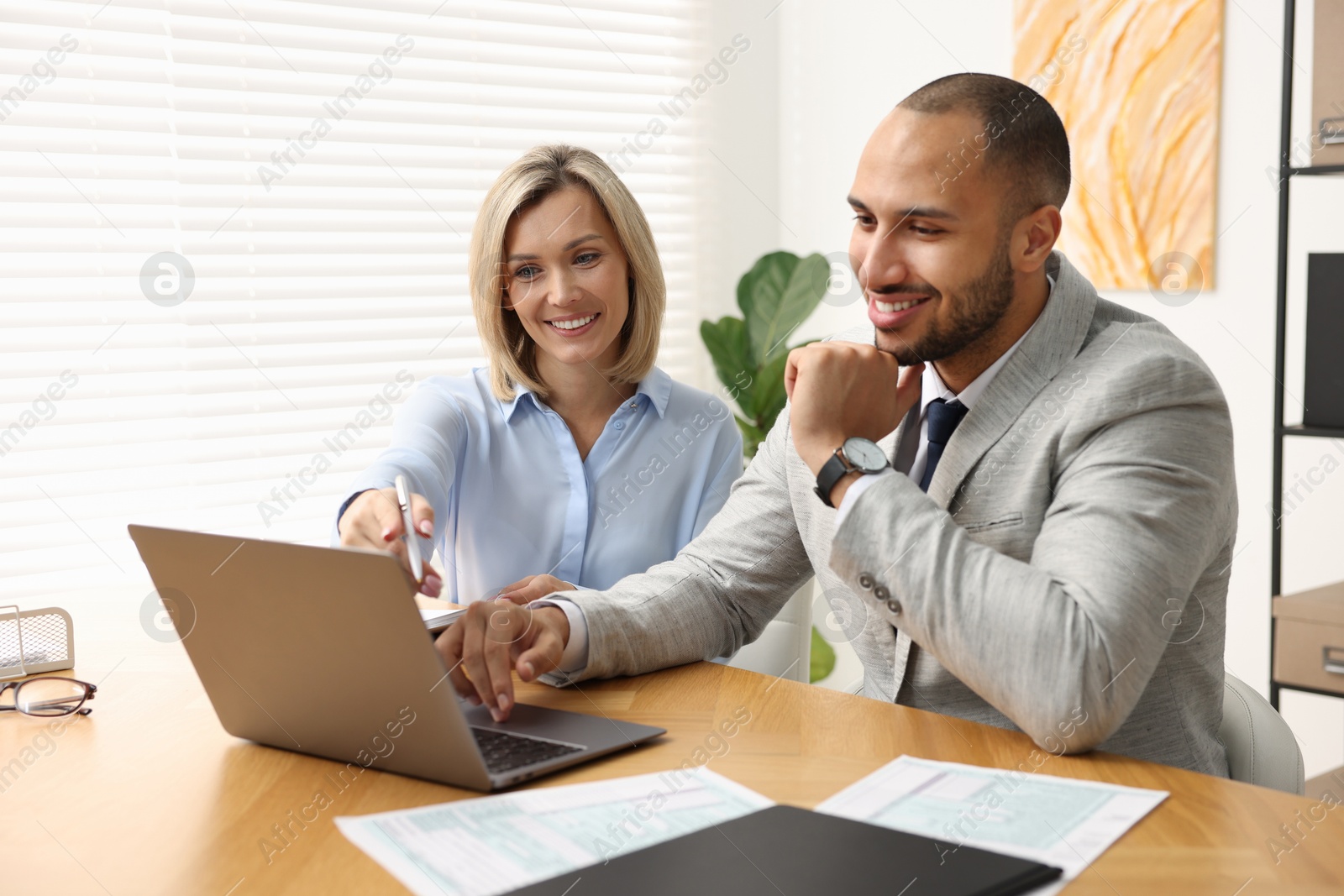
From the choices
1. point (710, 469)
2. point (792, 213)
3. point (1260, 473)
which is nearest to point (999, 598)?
point (710, 469)

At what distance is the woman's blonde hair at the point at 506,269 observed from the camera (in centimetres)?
202

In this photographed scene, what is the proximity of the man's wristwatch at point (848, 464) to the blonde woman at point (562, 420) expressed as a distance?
0.80m

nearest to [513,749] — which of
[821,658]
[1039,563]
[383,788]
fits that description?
[383,788]

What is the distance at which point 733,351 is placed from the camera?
336 cm

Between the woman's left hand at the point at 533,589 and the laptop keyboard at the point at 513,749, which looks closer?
the laptop keyboard at the point at 513,749

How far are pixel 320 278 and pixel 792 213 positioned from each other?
5.22ft

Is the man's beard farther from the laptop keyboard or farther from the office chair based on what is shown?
the laptop keyboard

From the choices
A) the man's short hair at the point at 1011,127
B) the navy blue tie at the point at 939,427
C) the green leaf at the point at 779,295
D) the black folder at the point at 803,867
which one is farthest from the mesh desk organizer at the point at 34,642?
the green leaf at the point at 779,295

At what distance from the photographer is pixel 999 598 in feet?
3.48

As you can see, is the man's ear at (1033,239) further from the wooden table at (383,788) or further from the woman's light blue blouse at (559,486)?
the woman's light blue blouse at (559,486)

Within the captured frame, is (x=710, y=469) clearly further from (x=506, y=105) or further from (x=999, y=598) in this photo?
(x=506, y=105)

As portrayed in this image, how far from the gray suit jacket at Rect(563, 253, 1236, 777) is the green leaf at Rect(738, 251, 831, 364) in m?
1.79

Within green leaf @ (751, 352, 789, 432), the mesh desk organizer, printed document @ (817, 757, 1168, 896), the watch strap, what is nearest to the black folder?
printed document @ (817, 757, 1168, 896)

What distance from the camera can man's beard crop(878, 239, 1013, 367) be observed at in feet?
4.42
